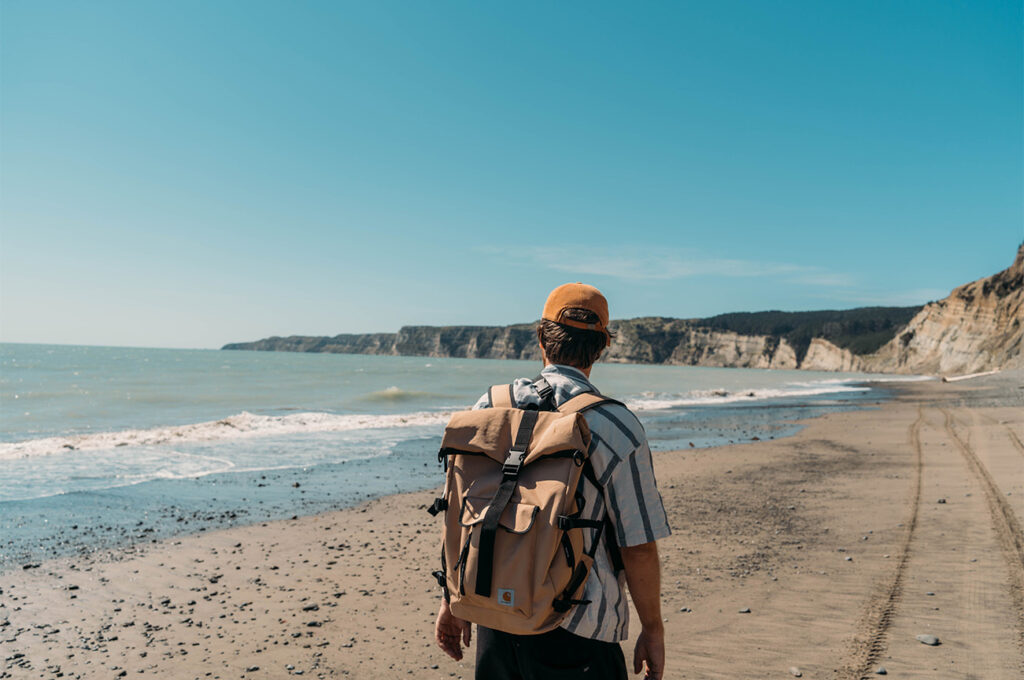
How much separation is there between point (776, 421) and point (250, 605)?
20704 mm

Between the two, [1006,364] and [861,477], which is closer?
[861,477]

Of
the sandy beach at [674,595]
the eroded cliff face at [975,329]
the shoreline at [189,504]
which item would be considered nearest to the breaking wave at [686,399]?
the shoreline at [189,504]

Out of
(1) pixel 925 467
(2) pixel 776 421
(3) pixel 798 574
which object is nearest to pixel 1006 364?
(2) pixel 776 421

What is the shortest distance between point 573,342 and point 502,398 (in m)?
0.29

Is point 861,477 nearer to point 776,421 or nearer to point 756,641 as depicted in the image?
point 756,641

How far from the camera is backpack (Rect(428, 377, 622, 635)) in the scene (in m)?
1.59

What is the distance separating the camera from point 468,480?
174 cm

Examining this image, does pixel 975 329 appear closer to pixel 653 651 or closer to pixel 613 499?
pixel 653 651

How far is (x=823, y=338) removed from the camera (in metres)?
119

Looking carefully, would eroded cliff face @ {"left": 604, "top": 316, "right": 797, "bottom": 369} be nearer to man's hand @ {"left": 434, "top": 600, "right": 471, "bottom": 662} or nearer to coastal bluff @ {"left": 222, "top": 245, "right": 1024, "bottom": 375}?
coastal bluff @ {"left": 222, "top": 245, "right": 1024, "bottom": 375}

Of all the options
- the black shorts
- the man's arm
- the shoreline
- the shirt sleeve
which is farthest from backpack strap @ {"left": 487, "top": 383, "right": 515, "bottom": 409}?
the shoreline

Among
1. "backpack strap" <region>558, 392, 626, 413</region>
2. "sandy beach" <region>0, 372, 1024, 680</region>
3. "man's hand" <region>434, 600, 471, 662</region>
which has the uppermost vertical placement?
"backpack strap" <region>558, 392, 626, 413</region>

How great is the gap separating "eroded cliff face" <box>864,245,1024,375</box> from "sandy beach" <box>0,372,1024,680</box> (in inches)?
2482

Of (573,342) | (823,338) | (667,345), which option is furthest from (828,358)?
(573,342)
